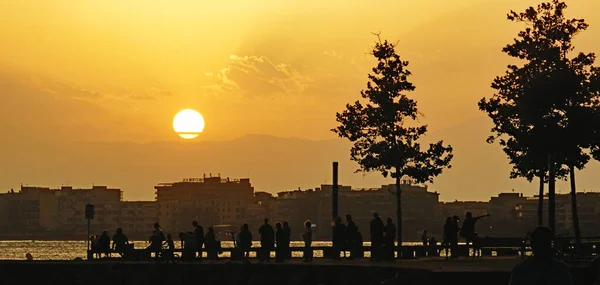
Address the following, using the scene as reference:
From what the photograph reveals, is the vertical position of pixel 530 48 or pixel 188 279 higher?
pixel 530 48

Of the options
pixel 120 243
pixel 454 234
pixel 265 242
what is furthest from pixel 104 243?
pixel 454 234

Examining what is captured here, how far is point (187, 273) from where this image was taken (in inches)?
1737

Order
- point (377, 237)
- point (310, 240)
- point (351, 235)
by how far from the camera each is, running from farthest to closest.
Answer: point (351, 235) < point (310, 240) < point (377, 237)

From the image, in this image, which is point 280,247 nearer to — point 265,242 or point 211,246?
point 265,242

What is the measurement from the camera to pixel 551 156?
45.0m

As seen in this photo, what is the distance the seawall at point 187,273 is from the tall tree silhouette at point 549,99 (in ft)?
39.2

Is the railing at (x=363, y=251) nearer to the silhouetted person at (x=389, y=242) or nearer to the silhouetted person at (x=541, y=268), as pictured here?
the silhouetted person at (x=389, y=242)

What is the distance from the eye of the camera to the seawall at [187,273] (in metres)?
39.8

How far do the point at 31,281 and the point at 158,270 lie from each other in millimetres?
5408

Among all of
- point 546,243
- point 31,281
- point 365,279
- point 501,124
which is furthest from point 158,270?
point 546,243

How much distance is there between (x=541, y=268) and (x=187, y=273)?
3358 cm

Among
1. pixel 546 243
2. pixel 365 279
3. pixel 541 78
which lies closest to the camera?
pixel 546 243

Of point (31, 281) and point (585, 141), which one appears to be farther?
point (585, 141)

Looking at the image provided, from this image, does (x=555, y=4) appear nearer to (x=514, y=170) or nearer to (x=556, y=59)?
(x=556, y=59)
